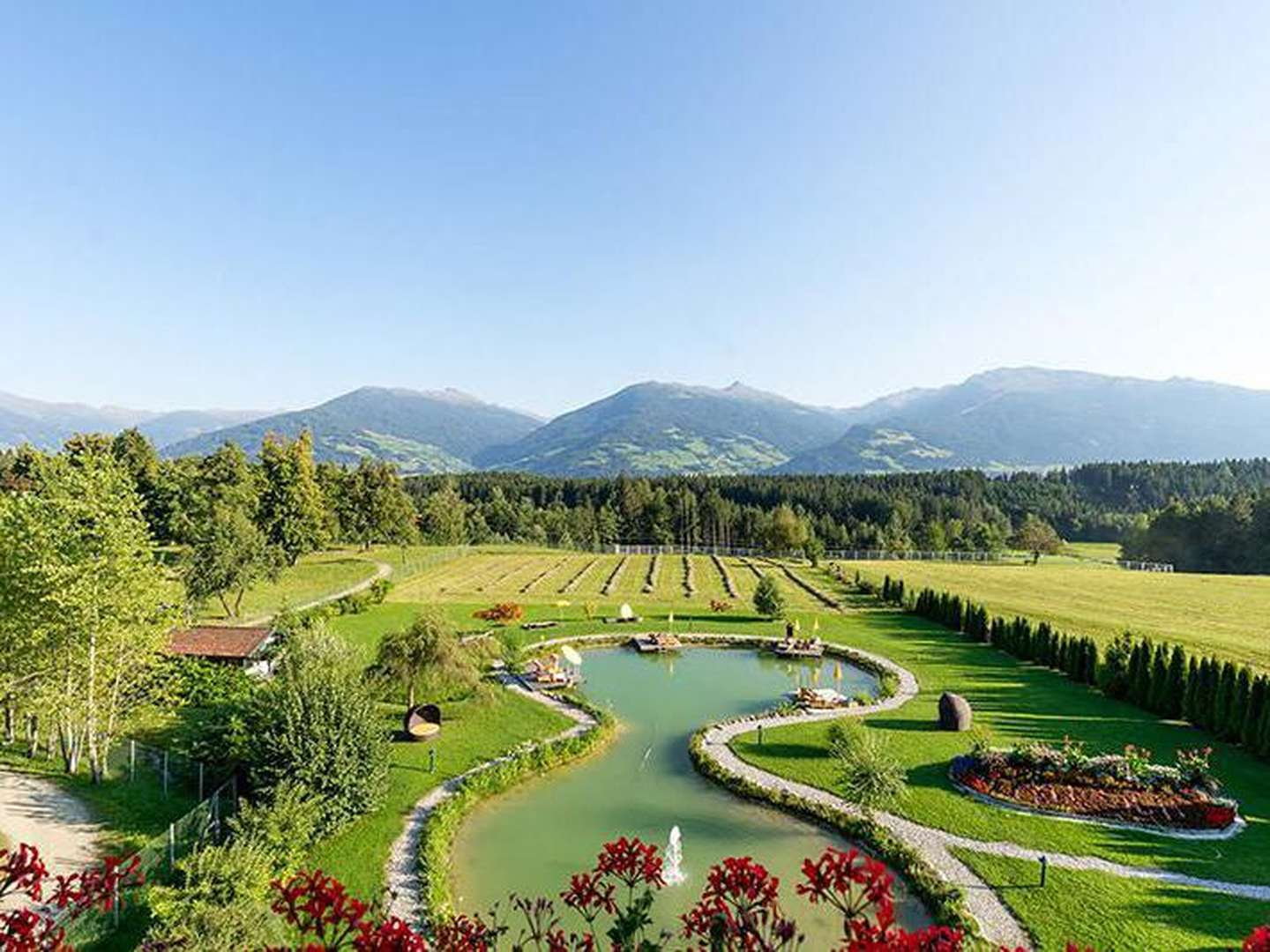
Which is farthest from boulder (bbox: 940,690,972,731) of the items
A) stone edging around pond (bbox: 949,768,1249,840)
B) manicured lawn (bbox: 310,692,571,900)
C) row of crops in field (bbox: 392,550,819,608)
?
row of crops in field (bbox: 392,550,819,608)

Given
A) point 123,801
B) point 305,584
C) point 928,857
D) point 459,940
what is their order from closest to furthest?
1. point 459,940
2. point 928,857
3. point 123,801
4. point 305,584

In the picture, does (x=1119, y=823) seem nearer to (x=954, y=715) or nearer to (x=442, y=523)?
(x=954, y=715)

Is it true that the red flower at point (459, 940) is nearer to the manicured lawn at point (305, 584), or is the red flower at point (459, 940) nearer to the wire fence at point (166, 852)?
the wire fence at point (166, 852)

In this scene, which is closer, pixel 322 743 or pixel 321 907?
pixel 321 907

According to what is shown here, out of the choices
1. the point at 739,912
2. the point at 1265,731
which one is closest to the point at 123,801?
the point at 739,912

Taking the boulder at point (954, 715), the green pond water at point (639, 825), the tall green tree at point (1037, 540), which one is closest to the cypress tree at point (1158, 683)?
the boulder at point (954, 715)

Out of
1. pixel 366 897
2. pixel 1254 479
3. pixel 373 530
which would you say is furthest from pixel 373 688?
pixel 1254 479

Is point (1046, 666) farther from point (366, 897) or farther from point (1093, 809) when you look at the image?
point (366, 897)
